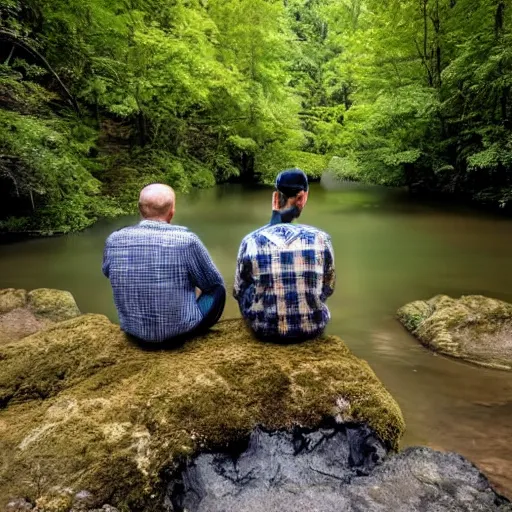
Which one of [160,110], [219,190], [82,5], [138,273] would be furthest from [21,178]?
[219,190]

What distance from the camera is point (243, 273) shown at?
2770mm

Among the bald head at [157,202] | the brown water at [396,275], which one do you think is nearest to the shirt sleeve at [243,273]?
the bald head at [157,202]

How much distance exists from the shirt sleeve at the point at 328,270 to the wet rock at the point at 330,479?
848 mm

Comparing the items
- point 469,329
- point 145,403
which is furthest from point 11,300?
point 469,329

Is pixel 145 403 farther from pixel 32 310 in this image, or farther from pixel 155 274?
pixel 32 310

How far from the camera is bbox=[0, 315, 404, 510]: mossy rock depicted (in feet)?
6.22

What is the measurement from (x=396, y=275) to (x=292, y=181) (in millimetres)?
5666

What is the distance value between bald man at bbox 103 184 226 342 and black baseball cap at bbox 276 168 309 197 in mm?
601

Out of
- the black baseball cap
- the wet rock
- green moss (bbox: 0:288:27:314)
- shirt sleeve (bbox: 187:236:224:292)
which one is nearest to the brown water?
green moss (bbox: 0:288:27:314)

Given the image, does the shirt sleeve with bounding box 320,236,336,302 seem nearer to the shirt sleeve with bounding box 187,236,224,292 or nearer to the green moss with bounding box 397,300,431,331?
the shirt sleeve with bounding box 187,236,224,292

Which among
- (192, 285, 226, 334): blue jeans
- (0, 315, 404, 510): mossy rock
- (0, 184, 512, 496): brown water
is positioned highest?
(192, 285, 226, 334): blue jeans

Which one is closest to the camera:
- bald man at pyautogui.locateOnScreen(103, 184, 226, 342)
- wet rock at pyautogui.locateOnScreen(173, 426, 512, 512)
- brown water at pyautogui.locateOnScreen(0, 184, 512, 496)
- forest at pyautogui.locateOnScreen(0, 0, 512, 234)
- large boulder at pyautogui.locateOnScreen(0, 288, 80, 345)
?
wet rock at pyautogui.locateOnScreen(173, 426, 512, 512)

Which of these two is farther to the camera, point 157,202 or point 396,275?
point 396,275

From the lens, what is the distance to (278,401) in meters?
2.27
